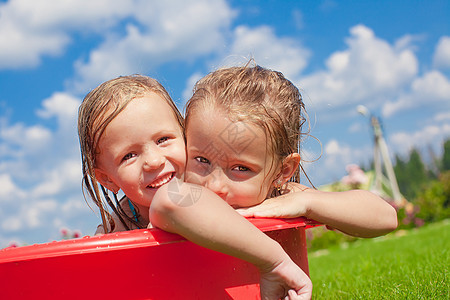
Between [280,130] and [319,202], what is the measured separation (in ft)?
0.97

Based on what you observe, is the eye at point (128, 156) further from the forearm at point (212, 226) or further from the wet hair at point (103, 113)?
the forearm at point (212, 226)

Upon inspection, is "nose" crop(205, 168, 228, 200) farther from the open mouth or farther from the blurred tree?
the blurred tree

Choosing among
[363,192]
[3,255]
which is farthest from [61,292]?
[363,192]

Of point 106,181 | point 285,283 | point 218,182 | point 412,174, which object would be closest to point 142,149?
point 106,181

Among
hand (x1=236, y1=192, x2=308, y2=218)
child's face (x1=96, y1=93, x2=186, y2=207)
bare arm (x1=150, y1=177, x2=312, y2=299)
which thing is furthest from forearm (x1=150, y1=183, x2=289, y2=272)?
child's face (x1=96, y1=93, x2=186, y2=207)

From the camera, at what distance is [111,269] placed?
52.0 inches

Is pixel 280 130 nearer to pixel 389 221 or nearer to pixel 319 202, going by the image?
pixel 319 202

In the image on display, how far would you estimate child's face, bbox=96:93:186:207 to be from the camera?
1.90 meters

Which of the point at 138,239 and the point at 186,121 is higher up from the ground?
the point at 186,121

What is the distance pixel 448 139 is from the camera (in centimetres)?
5925

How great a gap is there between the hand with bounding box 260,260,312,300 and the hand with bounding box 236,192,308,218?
0.17 metres

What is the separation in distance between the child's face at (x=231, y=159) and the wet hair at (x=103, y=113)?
0.39 metres

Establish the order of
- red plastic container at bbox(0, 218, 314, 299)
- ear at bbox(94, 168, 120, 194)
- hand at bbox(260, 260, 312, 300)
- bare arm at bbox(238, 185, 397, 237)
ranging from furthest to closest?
ear at bbox(94, 168, 120, 194), bare arm at bbox(238, 185, 397, 237), hand at bbox(260, 260, 312, 300), red plastic container at bbox(0, 218, 314, 299)

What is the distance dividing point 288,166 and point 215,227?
555 millimetres
